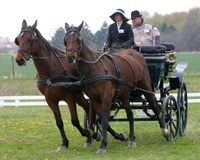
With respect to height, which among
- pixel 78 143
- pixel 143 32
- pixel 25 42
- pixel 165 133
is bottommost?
pixel 78 143

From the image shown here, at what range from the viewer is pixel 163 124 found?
9.52 m

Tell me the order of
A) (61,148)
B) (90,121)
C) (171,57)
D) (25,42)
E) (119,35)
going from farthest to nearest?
(171,57), (119,35), (90,121), (61,148), (25,42)

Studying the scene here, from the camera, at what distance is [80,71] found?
8.29m

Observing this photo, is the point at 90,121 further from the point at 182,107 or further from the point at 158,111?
the point at 182,107

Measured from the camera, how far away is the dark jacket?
31.2 ft

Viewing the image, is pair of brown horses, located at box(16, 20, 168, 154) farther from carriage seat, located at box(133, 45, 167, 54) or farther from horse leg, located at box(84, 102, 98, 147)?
carriage seat, located at box(133, 45, 167, 54)

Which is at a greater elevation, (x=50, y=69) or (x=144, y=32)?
(x=144, y=32)

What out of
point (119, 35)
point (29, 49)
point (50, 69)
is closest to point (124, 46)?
point (119, 35)

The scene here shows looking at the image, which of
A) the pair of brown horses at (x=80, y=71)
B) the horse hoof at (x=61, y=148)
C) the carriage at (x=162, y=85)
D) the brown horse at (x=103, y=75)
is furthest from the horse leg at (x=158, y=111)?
the horse hoof at (x=61, y=148)

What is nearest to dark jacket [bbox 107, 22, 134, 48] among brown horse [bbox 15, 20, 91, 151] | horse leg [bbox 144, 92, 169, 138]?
horse leg [bbox 144, 92, 169, 138]

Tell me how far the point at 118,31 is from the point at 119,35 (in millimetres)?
80

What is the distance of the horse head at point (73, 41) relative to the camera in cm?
775

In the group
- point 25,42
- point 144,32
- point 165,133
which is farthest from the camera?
point 144,32

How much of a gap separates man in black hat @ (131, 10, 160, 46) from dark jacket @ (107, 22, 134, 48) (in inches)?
20.2
